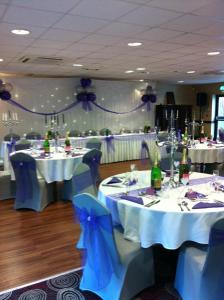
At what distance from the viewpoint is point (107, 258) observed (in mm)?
2279

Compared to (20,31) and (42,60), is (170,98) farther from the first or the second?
(20,31)

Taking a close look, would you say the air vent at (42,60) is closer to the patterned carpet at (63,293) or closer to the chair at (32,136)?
the chair at (32,136)

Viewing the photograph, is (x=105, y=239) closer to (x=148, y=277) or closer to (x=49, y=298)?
(x=148, y=277)

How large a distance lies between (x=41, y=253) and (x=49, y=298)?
2.80 feet

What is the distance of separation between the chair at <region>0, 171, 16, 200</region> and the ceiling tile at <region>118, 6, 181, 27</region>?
3585 millimetres

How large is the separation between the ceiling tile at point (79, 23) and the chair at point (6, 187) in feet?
9.96

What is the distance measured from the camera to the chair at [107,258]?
2184mm

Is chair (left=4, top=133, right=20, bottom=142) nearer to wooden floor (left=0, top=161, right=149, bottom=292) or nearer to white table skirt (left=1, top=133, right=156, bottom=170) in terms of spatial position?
white table skirt (left=1, top=133, right=156, bottom=170)

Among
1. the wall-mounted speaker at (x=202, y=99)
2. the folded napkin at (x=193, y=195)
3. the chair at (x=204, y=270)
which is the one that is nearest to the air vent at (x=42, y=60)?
the folded napkin at (x=193, y=195)

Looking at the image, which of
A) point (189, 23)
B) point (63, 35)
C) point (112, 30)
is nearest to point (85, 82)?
point (63, 35)

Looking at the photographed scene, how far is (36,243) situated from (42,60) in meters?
3.98

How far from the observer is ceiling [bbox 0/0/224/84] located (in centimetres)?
291

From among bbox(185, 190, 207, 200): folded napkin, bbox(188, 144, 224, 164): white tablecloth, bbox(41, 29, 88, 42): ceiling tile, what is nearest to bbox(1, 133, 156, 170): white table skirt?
bbox(188, 144, 224, 164): white tablecloth

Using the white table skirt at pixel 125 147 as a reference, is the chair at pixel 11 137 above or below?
above
